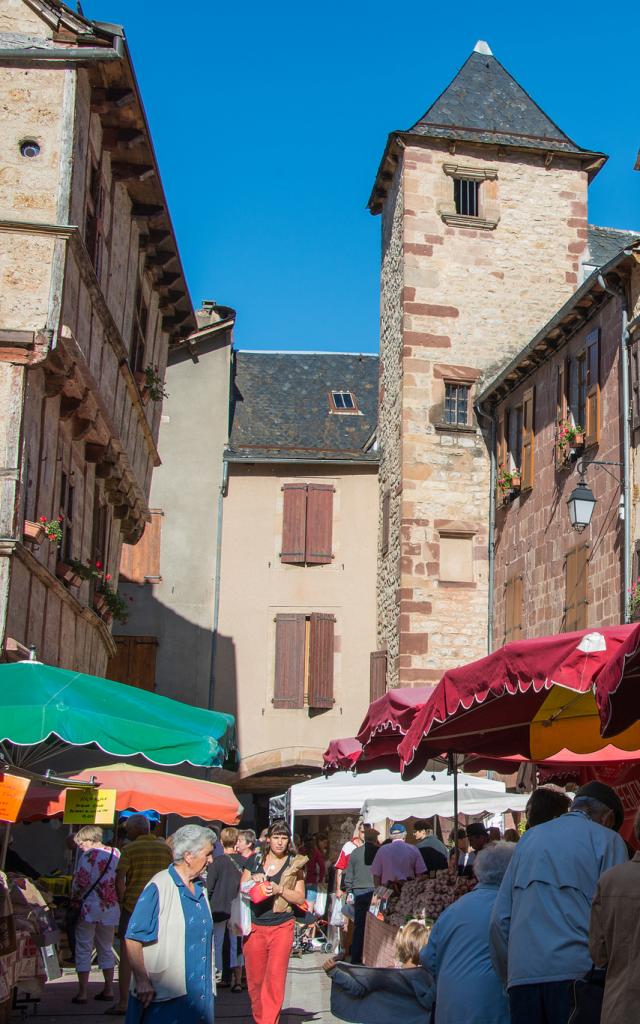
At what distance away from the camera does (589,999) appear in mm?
4344

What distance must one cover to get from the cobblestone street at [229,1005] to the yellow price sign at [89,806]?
5.80 ft

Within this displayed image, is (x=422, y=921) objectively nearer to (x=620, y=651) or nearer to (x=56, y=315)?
(x=620, y=651)

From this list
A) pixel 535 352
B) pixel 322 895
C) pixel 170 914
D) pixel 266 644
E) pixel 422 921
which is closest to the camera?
pixel 170 914

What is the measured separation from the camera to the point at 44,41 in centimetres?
1241

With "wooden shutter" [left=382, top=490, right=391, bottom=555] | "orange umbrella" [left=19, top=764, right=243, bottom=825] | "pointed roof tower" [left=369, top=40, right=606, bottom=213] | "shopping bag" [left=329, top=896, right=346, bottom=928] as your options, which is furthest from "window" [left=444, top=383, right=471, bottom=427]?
"orange umbrella" [left=19, top=764, right=243, bottom=825]

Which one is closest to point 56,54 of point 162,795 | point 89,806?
point 162,795

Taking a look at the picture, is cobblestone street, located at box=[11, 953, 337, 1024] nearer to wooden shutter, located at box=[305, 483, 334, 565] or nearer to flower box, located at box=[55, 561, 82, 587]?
flower box, located at box=[55, 561, 82, 587]

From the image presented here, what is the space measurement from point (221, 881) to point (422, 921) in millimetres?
4545

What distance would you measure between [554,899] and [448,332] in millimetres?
19367

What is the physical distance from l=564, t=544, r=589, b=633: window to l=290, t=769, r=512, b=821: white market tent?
2684 millimetres

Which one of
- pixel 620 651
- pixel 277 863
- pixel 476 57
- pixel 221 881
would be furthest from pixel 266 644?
pixel 620 651

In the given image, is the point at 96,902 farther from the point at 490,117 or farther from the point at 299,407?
the point at 299,407

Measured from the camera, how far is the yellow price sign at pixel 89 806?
799 centimetres

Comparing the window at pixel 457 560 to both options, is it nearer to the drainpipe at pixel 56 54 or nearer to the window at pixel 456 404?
the window at pixel 456 404
